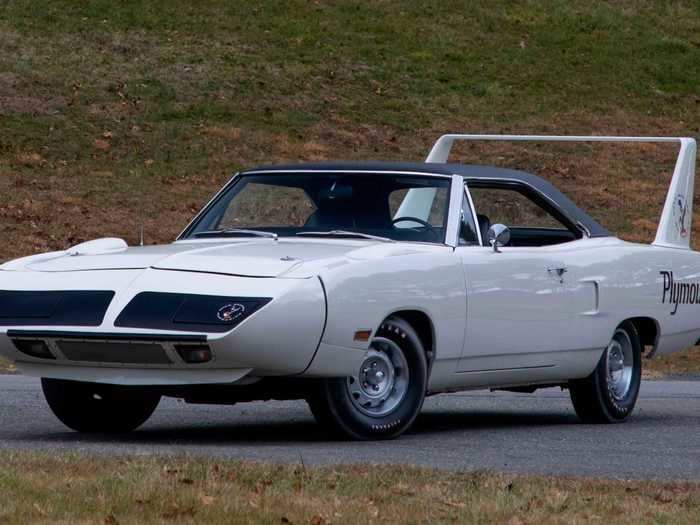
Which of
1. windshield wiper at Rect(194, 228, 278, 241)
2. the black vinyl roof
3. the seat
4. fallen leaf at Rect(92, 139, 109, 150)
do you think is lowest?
windshield wiper at Rect(194, 228, 278, 241)

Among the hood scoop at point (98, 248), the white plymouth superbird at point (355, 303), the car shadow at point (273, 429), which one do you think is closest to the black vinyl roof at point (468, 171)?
the white plymouth superbird at point (355, 303)

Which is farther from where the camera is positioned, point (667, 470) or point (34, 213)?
point (34, 213)

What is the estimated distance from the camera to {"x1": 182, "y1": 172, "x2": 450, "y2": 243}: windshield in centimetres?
984

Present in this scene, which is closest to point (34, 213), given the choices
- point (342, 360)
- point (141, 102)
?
point (141, 102)

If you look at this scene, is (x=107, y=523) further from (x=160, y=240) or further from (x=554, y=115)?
(x=554, y=115)

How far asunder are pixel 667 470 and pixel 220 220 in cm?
336

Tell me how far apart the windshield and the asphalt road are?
1178mm

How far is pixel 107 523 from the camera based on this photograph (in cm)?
608

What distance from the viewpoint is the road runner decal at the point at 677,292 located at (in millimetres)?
11445

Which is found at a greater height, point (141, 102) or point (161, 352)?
point (141, 102)

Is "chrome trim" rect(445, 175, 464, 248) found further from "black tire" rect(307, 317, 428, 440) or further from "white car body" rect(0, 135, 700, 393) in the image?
"black tire" rect(307, 317, 428, 440)

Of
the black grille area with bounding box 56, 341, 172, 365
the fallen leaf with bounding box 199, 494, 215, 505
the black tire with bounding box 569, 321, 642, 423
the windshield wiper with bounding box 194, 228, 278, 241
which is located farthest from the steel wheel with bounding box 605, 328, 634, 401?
the fallen leaf with bounding box 199, 494, 215, 505

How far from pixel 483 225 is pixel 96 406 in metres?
2.55

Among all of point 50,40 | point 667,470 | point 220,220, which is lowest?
point 667,470
